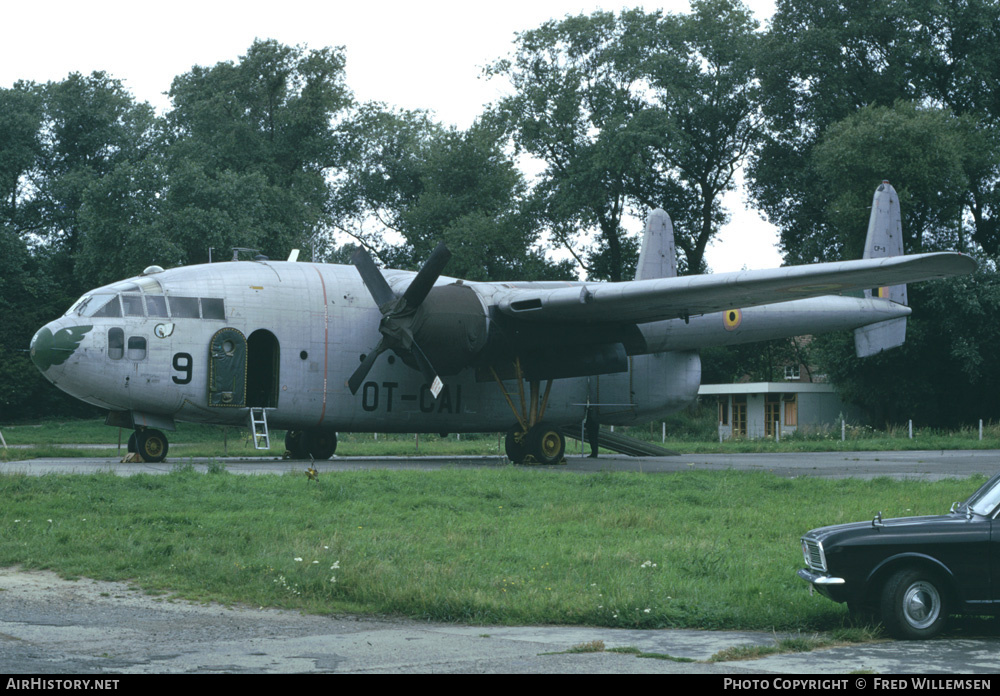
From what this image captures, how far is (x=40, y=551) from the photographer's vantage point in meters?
A: 11.3

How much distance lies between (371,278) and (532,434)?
18.9 ft

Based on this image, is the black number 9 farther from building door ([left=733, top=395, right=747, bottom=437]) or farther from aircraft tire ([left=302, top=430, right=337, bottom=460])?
building door ([left=733, top=395, right=747, bottom=437])

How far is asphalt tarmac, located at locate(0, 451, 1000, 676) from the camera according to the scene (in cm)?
676

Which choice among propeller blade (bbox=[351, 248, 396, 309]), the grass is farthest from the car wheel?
propeller blade (bbox=[351, 248, 396, 309])

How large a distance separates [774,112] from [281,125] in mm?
29201

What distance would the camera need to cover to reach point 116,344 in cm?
2098

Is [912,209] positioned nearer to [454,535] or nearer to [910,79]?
[910,79]

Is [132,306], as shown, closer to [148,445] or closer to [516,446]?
[148,445]

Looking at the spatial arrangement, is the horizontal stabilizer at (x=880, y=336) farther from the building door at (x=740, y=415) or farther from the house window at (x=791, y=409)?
the building door at (x=740, y=415)

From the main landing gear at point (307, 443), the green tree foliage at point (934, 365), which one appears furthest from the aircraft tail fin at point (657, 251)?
the green tree foliage at point (934, 365)

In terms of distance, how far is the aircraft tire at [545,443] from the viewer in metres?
24.9

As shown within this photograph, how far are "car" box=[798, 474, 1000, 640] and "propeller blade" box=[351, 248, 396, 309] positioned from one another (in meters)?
15.7

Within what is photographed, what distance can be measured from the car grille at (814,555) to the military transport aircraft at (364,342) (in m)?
10.7
